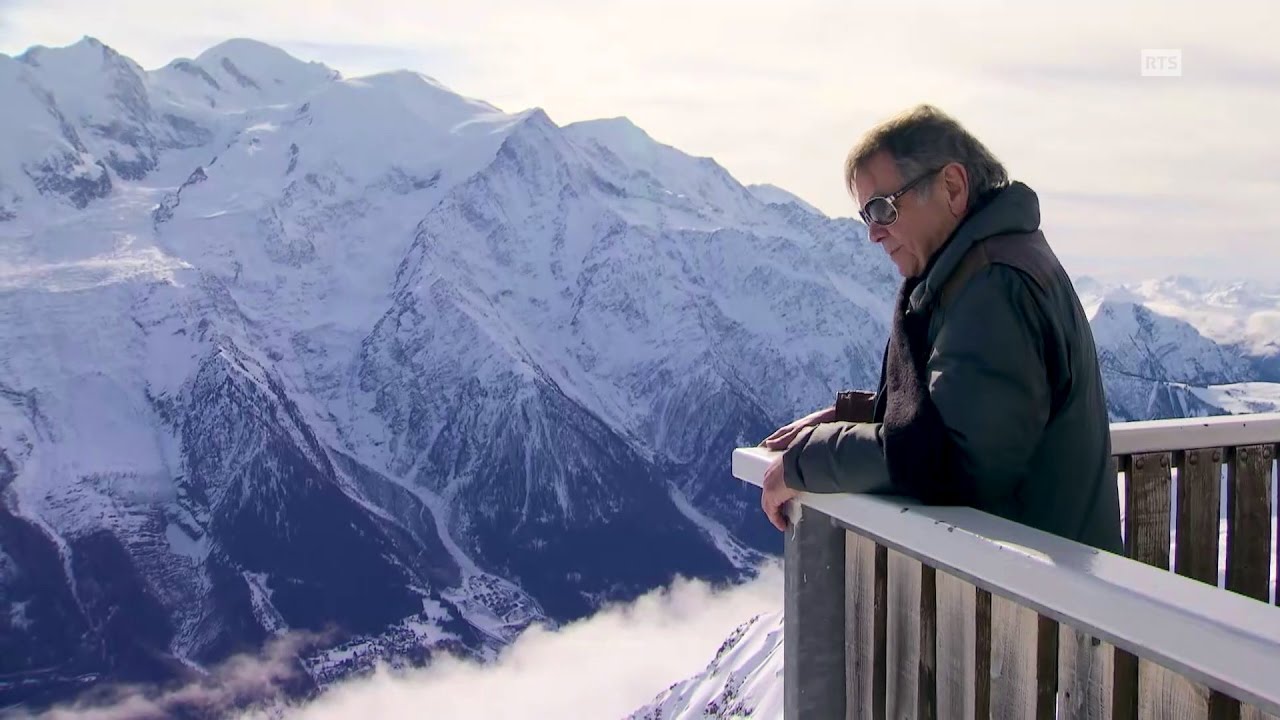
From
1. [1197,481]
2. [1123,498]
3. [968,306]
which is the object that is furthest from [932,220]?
[1197,481]

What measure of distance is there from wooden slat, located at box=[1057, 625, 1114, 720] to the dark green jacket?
61cm

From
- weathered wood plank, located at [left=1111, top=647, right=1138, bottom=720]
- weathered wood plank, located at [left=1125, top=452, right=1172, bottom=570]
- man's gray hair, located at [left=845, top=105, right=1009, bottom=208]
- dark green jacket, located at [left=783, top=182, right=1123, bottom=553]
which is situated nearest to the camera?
weathered wood plank, located at [left=1111, top=647, right=1138, bottom=720]

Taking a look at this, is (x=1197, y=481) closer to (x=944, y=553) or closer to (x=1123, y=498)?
(x=1123, y=498)

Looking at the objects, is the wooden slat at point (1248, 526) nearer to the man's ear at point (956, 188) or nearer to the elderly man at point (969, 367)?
the elderly man at point (969, 367)

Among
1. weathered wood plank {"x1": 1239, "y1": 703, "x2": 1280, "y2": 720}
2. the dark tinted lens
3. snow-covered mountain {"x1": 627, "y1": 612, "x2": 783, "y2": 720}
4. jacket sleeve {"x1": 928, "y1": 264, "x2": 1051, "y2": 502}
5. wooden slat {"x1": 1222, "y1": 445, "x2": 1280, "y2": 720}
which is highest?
the dark tinted lens

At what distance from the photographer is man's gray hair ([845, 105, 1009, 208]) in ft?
11.9

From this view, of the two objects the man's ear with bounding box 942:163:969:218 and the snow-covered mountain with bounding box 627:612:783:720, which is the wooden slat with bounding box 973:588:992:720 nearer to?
the man's ear with bounding box 942:163:969:218

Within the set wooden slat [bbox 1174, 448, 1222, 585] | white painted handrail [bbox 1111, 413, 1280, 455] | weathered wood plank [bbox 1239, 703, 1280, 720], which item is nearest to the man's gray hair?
white painted handrail [bbox 1111, 413, 1280, 455]

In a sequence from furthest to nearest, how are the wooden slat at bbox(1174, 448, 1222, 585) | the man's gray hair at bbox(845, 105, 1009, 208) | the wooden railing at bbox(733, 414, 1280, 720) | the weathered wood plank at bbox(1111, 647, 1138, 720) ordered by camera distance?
the wooden slat at bbox(1174, 448, 1222, 585), the man's gray hair at bbox(845, 105, 1009, 208), the weathered wood plank at bbox(1111, 647, 1138, 720), the wooden railing at bbox(733, 414, 1280, 720)

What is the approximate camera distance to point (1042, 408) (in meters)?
3.21

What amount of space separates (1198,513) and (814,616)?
216cm

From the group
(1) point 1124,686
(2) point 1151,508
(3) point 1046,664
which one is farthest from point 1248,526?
(1) point 1124,686

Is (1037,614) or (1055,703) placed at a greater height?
(1037,614)

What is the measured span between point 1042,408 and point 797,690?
51.6 inches
